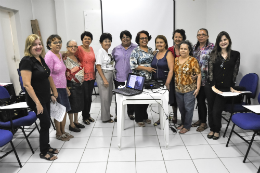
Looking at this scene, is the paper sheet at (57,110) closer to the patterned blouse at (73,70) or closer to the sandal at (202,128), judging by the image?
the patterned blouse at (73,70)

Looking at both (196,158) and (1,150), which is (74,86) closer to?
(1,150)

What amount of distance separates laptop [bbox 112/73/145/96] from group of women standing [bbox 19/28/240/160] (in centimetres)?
40

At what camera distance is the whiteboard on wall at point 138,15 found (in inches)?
185

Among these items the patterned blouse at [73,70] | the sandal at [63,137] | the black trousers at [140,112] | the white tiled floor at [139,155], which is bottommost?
the white tiled floor at [139,155]

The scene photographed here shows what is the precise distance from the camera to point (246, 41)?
3051 millimetres

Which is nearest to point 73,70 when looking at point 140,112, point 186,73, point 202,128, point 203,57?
point 140,112

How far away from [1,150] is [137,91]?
1961mm

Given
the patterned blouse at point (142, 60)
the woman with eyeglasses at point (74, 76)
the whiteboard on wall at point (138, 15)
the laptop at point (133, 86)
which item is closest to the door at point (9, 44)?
the whiteboard on wall at point (138, 15)

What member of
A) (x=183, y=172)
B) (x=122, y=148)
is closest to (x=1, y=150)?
(x=122, y=148)

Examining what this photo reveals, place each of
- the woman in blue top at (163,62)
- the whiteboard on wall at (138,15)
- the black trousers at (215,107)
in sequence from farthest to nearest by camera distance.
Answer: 1. the whiteboard on wall at (138,15)
2. the woman in blue top at (163,62)
3. the black trousers at (215,107)

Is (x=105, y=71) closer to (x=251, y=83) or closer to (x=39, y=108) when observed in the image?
(x=39, y=108)

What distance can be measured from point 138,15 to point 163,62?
2458mm

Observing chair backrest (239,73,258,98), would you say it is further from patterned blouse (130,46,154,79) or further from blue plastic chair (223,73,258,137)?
patterned blouse (130,46,154,79)

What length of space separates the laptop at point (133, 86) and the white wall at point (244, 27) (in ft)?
6.01
